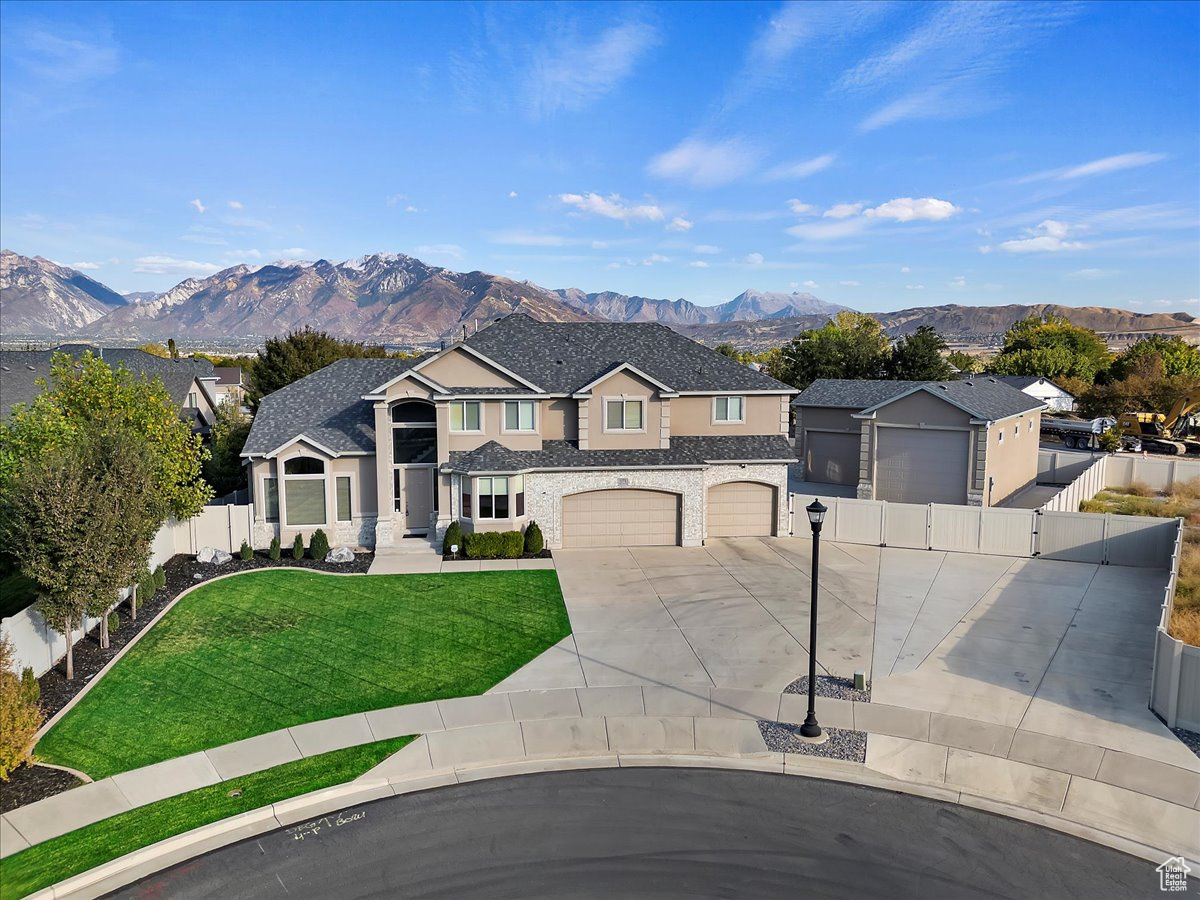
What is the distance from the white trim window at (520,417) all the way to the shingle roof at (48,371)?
2034 centimetres

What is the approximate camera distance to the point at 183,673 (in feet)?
55.2

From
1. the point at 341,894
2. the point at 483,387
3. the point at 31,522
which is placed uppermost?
the point at 483,387

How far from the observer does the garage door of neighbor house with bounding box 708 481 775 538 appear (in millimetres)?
28766

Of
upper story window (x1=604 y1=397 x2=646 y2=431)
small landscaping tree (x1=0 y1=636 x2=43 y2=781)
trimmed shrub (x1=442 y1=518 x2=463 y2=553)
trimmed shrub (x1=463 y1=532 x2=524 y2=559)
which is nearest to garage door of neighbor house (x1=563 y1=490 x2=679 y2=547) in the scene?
trimmed shrub (x1=463 y1=532 x2=524 y2=559)

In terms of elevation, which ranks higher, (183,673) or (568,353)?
(568,353)

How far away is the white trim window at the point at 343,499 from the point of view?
1059 inches

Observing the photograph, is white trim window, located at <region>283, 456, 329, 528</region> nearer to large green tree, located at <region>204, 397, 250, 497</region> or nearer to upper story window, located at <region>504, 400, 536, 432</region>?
large green tree, located at <region>204, 397, 250, 497</region>

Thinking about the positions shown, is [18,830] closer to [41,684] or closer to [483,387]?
[41,684]

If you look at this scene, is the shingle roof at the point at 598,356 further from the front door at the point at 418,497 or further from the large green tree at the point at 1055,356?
the large green tree at the point at 1055,356

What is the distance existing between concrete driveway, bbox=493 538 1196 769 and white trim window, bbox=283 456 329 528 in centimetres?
862

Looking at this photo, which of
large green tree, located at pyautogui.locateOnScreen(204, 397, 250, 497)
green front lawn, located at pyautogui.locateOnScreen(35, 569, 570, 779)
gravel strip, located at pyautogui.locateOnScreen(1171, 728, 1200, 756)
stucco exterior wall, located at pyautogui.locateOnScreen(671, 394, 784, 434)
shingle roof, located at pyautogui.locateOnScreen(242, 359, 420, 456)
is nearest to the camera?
gravel strip, located at pyautogui.locateOnScreen(1171, 728, 1200, 756)

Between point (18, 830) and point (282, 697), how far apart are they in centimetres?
479

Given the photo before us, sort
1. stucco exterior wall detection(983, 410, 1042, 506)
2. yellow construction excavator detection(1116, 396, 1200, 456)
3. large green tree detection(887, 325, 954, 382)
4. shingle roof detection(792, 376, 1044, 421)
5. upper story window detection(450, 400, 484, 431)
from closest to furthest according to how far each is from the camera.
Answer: upper story window detection(450, 400, 484, 431), stucco exterior wall detection(983, 410, 1042, 506), shingle roof detection(792, 376, 1044, 421), yellow construction excavator detection(1116, 396, 1200, 456), large green tree detection(887, 325, 954, 382)

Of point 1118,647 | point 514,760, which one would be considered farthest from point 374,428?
point 1118,647
